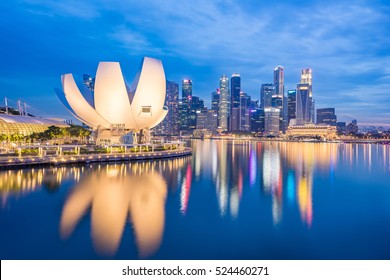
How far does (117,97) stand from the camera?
78.1ft

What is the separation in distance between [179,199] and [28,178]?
286 inches

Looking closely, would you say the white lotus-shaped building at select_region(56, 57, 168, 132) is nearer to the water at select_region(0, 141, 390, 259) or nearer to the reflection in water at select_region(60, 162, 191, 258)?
the reflection in water at select_region(60, 162, 191, 258)

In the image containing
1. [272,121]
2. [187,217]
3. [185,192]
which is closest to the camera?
[187,217]

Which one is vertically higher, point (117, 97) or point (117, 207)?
point (117, 97)

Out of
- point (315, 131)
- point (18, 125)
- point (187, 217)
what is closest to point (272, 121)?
point (315, 131)

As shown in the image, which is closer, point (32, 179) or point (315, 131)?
point (32, 179)

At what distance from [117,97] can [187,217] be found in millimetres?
16423

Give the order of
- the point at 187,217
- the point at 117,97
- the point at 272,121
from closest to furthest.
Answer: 1. the point at 187,217
2. the point at 117,97
3. the point at 272,121

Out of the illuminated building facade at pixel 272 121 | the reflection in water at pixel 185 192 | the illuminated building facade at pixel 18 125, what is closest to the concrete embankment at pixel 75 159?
the reflection in water at pixel 185 192

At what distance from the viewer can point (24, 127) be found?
3528cm

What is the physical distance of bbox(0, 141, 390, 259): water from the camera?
21.9 ft

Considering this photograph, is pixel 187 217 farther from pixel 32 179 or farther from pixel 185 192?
pixel 32 179

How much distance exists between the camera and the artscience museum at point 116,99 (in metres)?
23.4

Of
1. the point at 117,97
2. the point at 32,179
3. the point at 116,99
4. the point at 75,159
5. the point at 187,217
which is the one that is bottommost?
the point at 187,217
